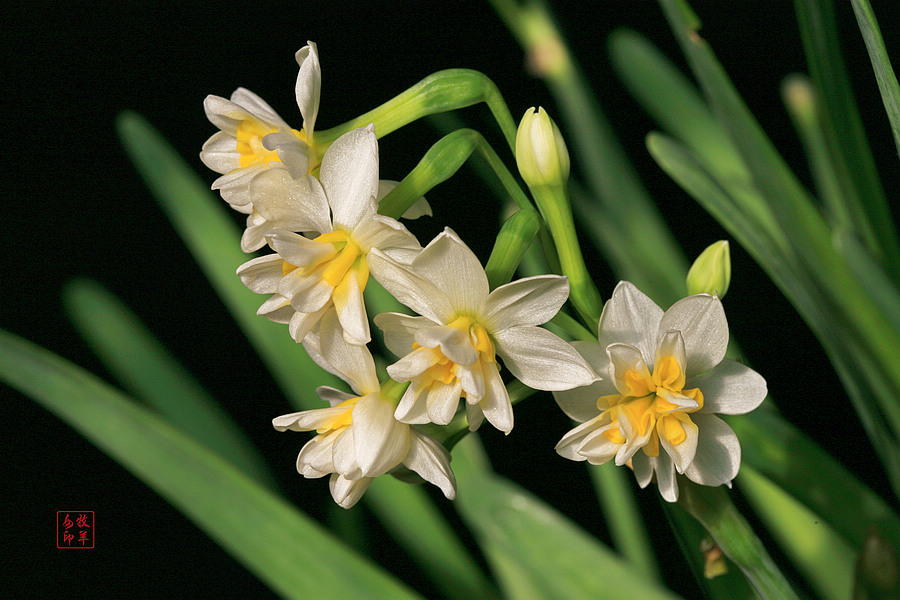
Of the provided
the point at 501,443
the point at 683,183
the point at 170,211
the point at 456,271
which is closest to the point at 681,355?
the point at 456,271

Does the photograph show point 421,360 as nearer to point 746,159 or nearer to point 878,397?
point 746,159

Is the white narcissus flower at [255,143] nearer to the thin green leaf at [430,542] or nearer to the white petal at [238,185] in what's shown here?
the white petal at [238,185]

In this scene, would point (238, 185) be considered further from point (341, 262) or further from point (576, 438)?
point (576, 438)

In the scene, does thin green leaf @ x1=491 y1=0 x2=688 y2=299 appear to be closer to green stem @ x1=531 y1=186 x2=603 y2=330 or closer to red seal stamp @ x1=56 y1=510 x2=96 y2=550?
green stem @ x1=531 y1=186 x2=603 y2=330

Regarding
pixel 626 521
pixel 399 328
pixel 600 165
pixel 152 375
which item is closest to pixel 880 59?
pixel 399 328

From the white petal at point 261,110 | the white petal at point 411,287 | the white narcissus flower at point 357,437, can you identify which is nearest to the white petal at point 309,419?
the white narcissus flower at point 357,437

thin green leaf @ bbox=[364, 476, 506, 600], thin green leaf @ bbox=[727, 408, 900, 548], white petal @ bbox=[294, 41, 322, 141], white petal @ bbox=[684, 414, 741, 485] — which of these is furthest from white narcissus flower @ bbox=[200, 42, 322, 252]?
thin green leaf @ bbox=[364, 476, 506, 600]
